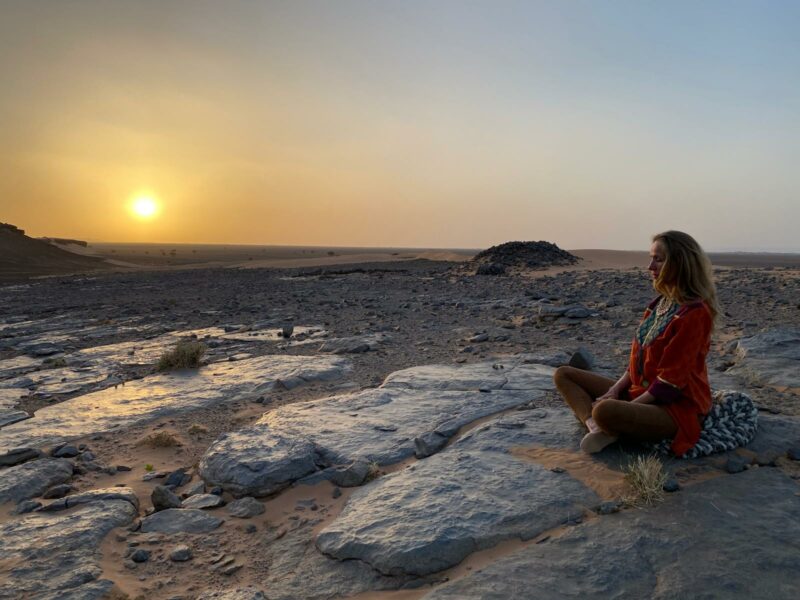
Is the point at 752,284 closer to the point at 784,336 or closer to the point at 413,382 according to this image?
the point at 784,336

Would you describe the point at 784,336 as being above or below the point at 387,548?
above

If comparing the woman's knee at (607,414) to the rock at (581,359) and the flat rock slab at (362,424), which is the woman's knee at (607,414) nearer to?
the flat rock slab at (362,424)

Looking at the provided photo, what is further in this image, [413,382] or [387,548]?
[413,382]

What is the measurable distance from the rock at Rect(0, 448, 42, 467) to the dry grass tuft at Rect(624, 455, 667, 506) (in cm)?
439

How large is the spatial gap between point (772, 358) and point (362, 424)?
14.6 feet

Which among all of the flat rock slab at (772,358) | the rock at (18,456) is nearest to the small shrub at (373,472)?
the rock at (18,456)

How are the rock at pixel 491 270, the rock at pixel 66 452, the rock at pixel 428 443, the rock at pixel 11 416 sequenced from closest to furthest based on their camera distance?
the rock at pixel 428 443 < the rock at pixel 66 452 < the rock at pixel 11 416 < the rock at pixel 491 270

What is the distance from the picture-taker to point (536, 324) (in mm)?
9211

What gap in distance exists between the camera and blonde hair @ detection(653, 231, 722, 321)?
348 centimetres

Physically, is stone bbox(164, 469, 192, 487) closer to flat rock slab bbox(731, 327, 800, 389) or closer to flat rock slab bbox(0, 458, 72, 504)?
flat rock slab bbox(0, 458, 72, 504)

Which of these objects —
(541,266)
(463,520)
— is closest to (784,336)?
(463,520)

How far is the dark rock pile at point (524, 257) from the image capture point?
22656 millimetres

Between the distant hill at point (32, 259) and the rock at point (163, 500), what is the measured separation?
102 ft

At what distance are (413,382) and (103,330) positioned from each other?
24.7 ft
